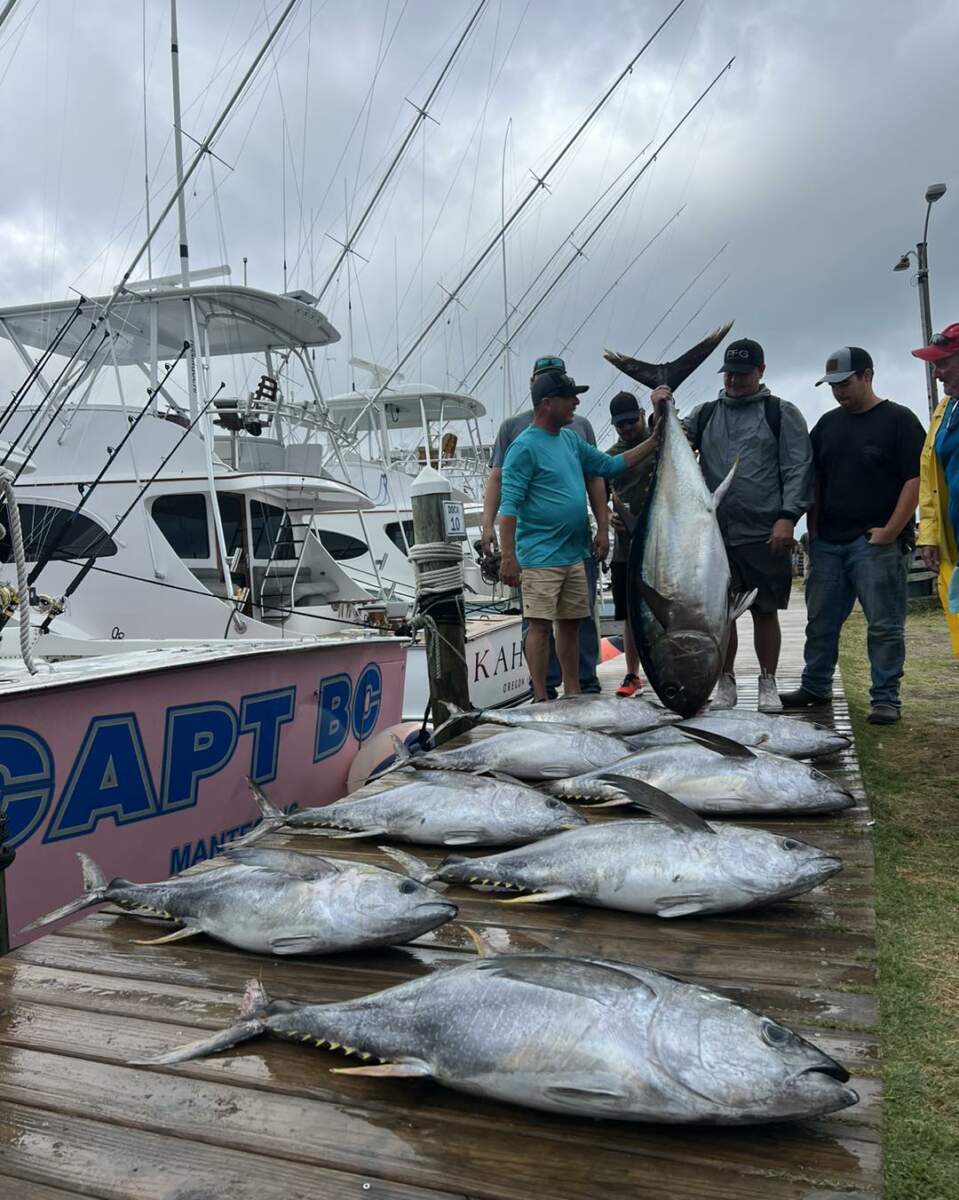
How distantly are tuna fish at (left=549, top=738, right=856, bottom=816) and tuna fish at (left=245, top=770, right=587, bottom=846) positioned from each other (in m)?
0.26

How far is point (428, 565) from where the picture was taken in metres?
4.68

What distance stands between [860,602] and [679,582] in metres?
1.14

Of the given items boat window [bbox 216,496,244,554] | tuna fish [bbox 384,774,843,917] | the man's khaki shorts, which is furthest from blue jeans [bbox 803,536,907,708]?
boat window [bbox 216,496,244,554]

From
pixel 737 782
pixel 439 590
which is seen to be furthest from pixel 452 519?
pixel 737 782

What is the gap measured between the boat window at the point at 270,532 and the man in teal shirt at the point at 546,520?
415 cm

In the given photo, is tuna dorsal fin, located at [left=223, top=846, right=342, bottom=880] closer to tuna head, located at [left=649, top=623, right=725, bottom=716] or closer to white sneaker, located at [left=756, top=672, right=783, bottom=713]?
tuna head, located at [left=649, top=623, right=725, bottom=716]

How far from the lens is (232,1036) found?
5.01ft

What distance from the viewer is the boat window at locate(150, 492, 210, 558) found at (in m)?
7.42

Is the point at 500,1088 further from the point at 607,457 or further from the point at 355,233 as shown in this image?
the point at 355,233

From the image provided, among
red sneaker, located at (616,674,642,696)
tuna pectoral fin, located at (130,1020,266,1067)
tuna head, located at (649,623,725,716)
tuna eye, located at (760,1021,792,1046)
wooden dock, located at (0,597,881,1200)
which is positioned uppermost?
tuna head, located at (649,623,725,716)

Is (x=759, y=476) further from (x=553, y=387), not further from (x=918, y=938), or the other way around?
(x=918, y=938)

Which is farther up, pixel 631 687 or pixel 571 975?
pixel 571 975

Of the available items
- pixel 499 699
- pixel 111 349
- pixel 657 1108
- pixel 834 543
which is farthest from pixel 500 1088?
pixel 111 349

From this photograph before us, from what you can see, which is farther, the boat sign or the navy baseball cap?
the navy baseball cap
